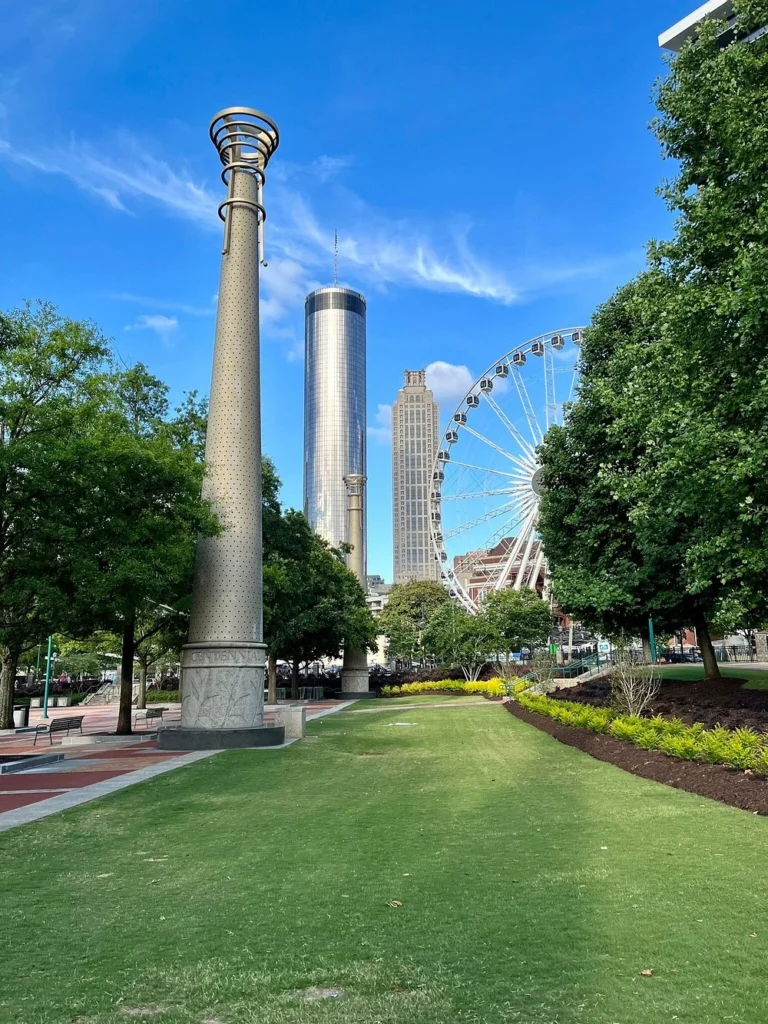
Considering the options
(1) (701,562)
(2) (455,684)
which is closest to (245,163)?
(1) (701,562)

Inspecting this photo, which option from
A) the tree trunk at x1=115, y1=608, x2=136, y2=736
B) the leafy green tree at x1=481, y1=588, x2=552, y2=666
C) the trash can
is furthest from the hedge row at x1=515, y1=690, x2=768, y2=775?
the leafy green tree at x1=481, y1=588, x2=552, y2=666

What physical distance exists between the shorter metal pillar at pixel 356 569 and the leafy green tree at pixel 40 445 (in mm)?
32943

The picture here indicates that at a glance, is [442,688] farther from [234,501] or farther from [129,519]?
[129,519]

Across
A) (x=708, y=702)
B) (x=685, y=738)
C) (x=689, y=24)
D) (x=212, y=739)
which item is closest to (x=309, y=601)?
(x=212, y=739)

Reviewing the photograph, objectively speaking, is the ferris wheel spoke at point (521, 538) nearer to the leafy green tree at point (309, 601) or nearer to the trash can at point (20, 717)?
the leafy green tree at point (309, 601)

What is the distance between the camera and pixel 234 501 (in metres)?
19.6

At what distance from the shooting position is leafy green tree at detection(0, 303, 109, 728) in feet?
46.9

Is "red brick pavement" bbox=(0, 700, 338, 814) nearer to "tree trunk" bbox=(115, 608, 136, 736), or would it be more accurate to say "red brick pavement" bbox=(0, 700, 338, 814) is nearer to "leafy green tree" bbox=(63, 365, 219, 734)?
"tree trunk" bbox=(115, 608, 136, 736)

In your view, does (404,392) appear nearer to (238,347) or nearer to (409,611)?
(409,611)

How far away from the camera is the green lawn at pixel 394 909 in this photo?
422 cm

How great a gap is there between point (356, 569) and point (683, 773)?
48.1 metres

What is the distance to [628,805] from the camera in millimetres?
9531

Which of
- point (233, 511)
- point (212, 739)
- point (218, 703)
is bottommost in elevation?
point (212, 739)

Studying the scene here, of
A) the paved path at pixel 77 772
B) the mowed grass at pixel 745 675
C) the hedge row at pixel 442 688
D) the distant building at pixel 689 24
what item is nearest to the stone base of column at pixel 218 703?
the paved path at pixel 77 772
